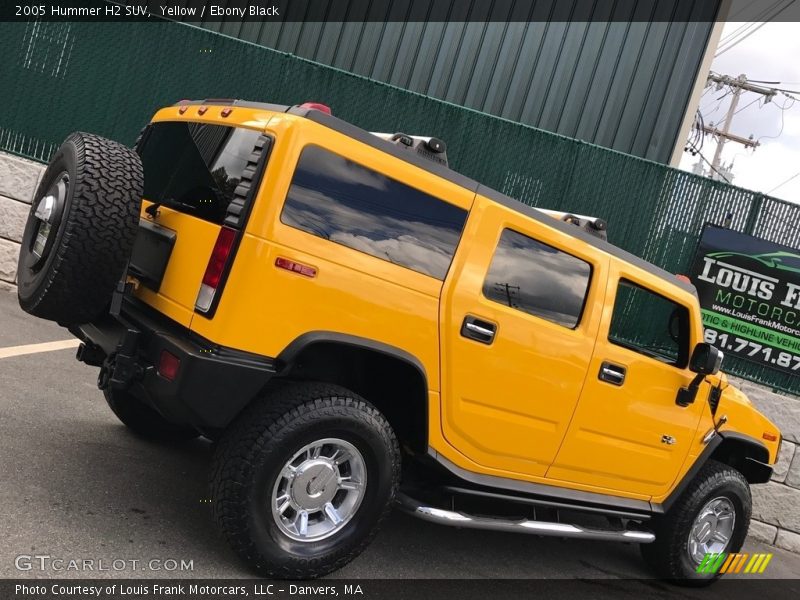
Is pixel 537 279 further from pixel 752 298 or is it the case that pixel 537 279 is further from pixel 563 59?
pixel 563 59

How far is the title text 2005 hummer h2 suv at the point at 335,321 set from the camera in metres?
3.41

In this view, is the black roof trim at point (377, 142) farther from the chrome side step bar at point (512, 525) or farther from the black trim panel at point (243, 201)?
the chrome side step bar at point (512, 525)

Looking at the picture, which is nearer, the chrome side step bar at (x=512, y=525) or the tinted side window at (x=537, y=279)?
the chrome side step bar at (x=512, y=525)

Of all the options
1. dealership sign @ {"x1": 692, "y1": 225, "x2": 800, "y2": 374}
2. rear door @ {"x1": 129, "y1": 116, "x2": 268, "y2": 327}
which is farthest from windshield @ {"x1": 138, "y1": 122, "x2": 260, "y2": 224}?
dealership sign @ {"x1": 692, "y1": 225, "x2": 800, "y2": 374}

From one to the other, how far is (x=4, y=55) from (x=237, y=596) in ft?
24.2

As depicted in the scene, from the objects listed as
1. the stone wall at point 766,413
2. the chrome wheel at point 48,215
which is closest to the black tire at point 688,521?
the stone wall at point 766,413

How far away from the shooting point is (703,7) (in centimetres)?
1111

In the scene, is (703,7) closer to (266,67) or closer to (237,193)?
(266,67)

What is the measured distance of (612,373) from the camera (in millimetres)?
4496

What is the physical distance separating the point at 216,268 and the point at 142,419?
214cm

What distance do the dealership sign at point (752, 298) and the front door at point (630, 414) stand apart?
10.4 feet

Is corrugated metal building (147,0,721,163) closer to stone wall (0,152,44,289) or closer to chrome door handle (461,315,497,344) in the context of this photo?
stone wall (0,152,44,289)

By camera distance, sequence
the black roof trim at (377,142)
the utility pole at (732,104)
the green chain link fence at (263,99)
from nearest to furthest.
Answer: the black roof trim at (377,142), the green chain link fence at (263,99), the utility pole at (732,104)

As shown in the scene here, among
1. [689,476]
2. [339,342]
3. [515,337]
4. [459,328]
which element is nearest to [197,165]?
[339,342]
